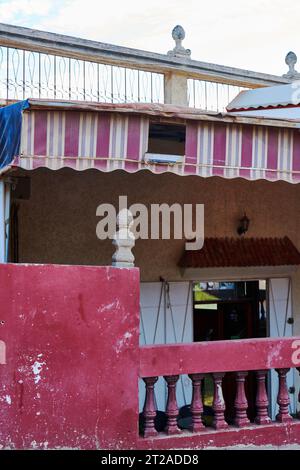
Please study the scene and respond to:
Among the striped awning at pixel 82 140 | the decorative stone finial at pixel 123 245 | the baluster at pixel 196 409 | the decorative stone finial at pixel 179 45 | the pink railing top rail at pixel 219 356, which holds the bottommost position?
the baluster at pixel 196 409

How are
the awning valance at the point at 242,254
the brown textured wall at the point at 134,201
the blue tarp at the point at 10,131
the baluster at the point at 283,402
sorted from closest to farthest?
the blue tarp at the point at 10,131 → the baluster at the point at 283,402 → the brown textured wall at the point at 134,201 → the awning valance at the point at 242,254

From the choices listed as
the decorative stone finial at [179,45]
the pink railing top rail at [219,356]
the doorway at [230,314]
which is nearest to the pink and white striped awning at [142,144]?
the pink railing top rail at [219,356]

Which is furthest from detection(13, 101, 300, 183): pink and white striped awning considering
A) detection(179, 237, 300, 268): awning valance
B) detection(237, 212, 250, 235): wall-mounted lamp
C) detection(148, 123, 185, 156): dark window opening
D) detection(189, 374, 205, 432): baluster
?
detection(237, 212, 250, 235): wall-mounted lamp

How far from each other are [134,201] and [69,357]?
3593mm

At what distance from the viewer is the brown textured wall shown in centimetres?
738

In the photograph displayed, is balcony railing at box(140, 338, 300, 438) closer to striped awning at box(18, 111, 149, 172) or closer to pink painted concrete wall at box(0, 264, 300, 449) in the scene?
pink painted concrete wall at box(0, 264, 300, 449)

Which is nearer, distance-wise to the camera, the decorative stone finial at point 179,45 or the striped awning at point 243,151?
the striped awning at point 243,151

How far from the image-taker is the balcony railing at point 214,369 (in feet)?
15.7

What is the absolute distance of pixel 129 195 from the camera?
7840 mm

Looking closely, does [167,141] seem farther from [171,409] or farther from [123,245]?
[171,409]

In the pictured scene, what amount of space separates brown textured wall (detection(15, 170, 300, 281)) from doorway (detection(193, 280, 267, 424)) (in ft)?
2.30

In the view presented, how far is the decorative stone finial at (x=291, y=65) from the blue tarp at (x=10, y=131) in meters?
7.41

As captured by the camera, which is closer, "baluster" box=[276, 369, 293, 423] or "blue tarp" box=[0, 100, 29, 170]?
"blue tarp" box=[0, 100, 29, 170]

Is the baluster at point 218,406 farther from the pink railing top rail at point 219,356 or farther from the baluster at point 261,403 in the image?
the baluster at point 261,403
